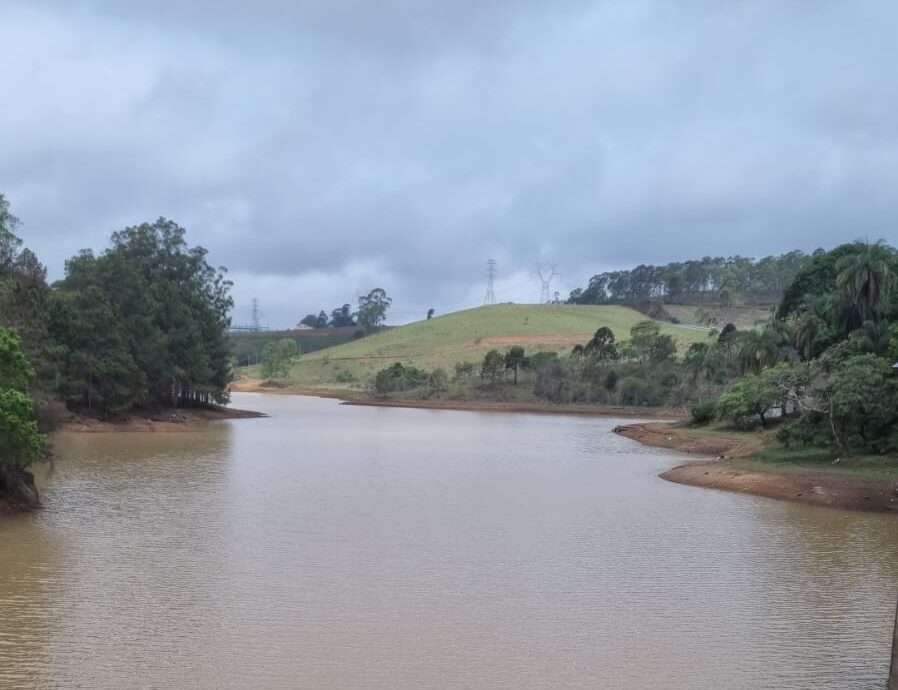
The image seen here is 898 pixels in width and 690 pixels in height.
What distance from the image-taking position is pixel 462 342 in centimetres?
17962

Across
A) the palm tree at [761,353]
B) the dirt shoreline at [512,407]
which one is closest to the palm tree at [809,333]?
the palm tree at [761,353]

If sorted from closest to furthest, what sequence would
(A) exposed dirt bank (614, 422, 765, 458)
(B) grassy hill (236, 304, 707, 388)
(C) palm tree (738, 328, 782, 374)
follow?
(A) exposed dirt bank (614, 422, 765, 458) < (C) palm tree (738, 328, 782, 374) < (B) grassy hill (236, 304, 707, 388)

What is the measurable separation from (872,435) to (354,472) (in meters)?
21.6

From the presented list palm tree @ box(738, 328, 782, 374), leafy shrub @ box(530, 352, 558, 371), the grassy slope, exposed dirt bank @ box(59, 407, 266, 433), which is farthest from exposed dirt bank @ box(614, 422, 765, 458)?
the grassy slope

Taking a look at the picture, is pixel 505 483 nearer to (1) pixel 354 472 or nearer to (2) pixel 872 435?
(1) pixel 354 472

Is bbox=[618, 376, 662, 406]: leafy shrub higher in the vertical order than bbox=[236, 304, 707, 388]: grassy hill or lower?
lower

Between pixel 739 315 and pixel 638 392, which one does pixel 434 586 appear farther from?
pixel 739 315

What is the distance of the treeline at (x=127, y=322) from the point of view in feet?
175

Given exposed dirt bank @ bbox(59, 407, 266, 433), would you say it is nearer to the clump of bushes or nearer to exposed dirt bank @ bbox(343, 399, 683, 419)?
exposed dirt bank @ bbox(343, 399, 683, 419)

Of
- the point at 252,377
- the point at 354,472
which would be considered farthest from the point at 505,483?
the point at 252,377

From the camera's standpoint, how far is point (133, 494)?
33438mm

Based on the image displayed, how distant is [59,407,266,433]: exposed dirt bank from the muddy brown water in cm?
2777

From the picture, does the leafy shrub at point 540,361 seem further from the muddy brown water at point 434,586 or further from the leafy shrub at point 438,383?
the muddy brown water at point 434,586

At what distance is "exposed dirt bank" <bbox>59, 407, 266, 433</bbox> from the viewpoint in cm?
6531
